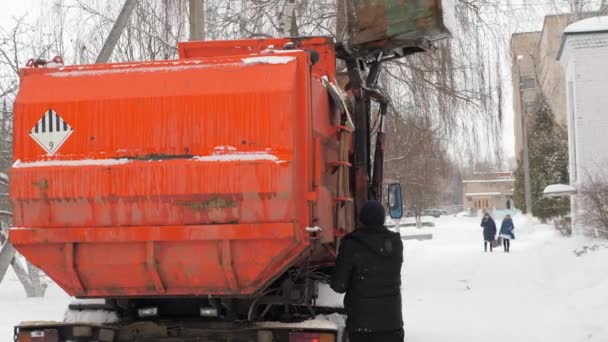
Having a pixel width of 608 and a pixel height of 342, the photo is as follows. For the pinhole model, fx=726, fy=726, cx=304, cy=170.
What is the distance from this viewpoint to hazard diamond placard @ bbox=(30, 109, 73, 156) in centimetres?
484

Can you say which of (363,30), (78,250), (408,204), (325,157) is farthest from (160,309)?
(408,204)

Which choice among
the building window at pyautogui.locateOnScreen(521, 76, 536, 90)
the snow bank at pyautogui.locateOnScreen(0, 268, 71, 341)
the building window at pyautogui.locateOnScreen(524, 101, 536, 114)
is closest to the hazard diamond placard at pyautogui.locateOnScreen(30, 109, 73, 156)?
the snow bank at pyautogui.locateOnScreen(0, 268, 71, 341)

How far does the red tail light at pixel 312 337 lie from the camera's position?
4887 mm

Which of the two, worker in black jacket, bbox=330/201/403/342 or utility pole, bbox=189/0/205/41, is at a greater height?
utility pole, bbox=189/0/205/41

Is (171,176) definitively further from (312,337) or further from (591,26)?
(591,26)

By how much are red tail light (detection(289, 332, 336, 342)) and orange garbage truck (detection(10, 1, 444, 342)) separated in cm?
1

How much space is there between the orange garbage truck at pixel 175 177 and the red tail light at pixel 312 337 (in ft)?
0.04

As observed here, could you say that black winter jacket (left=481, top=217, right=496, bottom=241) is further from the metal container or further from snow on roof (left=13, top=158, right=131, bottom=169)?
snow on roof (left=13, top=158, right=131, bottom=169)

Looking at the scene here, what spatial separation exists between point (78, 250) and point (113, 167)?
0.60 meters

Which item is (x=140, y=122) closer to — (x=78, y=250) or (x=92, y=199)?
(x=92, y=199)

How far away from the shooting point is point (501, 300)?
40.5 ft

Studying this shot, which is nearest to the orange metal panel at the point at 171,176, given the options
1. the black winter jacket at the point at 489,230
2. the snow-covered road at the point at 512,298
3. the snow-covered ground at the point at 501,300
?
the snow-covered ground at the point at 501,300

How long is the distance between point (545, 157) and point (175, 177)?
35.0 meters

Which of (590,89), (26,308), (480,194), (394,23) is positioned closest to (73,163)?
(394,23)
